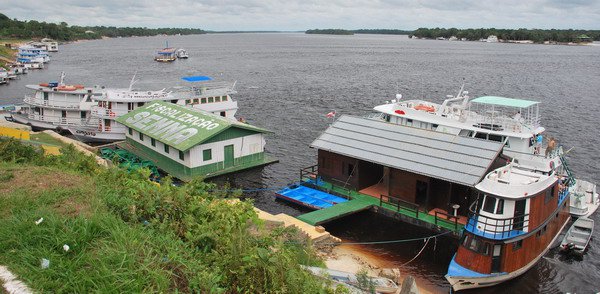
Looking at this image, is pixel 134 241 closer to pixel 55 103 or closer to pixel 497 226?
pixel 497 226

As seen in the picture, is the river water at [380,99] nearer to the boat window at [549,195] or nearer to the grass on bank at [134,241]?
the boat window at [549,195]

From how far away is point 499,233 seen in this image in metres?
21.6

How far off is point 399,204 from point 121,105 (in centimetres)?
3064

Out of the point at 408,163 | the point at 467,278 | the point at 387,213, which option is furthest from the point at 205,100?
the point at 467,278

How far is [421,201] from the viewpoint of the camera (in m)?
28.8

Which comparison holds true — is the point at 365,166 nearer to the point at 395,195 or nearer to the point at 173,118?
the point at 395,195

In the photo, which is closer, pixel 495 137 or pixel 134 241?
pixel 134 241

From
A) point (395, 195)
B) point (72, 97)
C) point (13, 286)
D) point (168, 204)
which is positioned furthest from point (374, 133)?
point (72, 97)

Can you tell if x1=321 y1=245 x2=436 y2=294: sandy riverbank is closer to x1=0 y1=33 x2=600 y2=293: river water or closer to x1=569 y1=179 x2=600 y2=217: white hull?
x1=0 y1=33 x2=600 y2=293: river water

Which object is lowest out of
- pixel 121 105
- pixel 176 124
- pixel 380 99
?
pixel 380 99

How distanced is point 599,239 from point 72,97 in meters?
48.9

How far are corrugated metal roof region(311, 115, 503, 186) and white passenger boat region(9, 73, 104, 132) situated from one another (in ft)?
97.6

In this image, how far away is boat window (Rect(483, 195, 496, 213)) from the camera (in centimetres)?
2205

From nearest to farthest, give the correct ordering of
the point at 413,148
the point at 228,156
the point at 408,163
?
the point at 408,163 → the point at 413,148 → the point at 228,156
